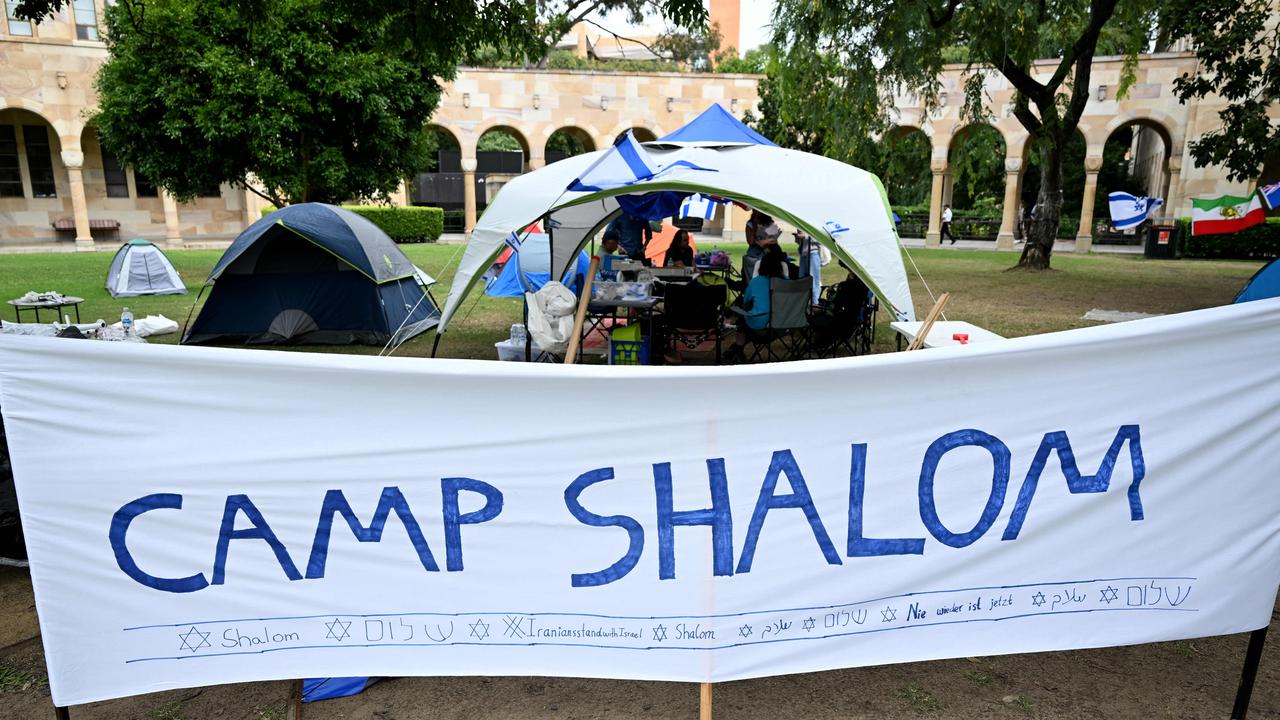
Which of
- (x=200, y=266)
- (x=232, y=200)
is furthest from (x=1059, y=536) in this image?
(x=232, y=200)

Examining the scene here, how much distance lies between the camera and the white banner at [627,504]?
8.03 ft

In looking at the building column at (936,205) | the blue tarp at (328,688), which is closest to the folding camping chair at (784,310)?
the blue tarp at (328,688)

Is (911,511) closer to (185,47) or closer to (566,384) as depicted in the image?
(566,384)

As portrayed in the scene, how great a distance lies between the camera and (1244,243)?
22.4m

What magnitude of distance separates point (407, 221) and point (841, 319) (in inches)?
864

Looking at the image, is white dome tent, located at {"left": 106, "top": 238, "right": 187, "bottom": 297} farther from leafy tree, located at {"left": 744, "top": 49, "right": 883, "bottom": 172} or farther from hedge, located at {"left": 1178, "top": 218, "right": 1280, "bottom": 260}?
hedge, located at {"left": 1178, "top": 218, "right": 1280, "bottom": 260}

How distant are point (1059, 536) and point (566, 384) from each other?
5.79 feet

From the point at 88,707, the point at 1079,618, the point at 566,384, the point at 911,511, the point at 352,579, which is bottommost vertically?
the point at 88,707

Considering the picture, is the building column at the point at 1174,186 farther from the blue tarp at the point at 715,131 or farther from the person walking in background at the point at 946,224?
the blue tarp at the point at 715,131

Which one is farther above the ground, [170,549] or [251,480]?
[251,480]

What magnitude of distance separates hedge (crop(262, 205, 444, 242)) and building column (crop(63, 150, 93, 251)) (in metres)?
5.37

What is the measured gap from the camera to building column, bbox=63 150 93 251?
25.0 m

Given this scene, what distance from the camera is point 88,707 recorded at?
3.01 m

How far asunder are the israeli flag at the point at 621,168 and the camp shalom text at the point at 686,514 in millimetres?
4921
